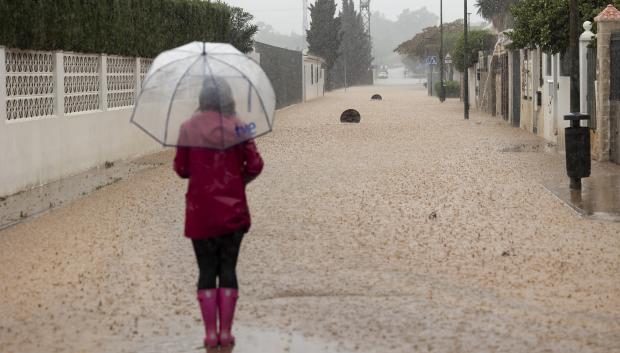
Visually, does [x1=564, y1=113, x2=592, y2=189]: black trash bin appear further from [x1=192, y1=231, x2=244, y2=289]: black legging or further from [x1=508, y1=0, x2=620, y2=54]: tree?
[x1=192, y1=231, x2=244, y2=289]: black legging

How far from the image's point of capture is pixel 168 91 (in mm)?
6168

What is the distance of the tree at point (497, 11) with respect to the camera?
65250 millimetres

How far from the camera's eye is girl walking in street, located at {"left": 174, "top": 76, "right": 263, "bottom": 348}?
5.98m

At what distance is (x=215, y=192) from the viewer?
598cm

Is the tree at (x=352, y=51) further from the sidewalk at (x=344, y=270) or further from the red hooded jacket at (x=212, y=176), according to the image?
the red hooded jacket at (x=212, y=176)

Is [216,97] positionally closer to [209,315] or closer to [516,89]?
[209,315]

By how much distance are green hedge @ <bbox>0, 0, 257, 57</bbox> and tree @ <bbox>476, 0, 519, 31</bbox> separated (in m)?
38.5

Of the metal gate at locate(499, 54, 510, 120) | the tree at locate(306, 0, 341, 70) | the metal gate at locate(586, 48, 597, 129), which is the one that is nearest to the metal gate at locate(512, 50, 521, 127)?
the metal gate at locate(499, 54, 510, 120)

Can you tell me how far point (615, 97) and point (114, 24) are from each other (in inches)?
338

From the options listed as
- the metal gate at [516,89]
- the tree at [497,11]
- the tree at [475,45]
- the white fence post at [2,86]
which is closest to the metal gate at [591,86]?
the white fence post at [2,86]

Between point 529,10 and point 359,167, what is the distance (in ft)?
16.3

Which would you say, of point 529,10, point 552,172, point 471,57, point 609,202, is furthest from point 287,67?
point 609,202

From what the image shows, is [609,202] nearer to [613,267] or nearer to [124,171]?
[613,267]

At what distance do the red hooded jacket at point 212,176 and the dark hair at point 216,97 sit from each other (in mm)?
44
